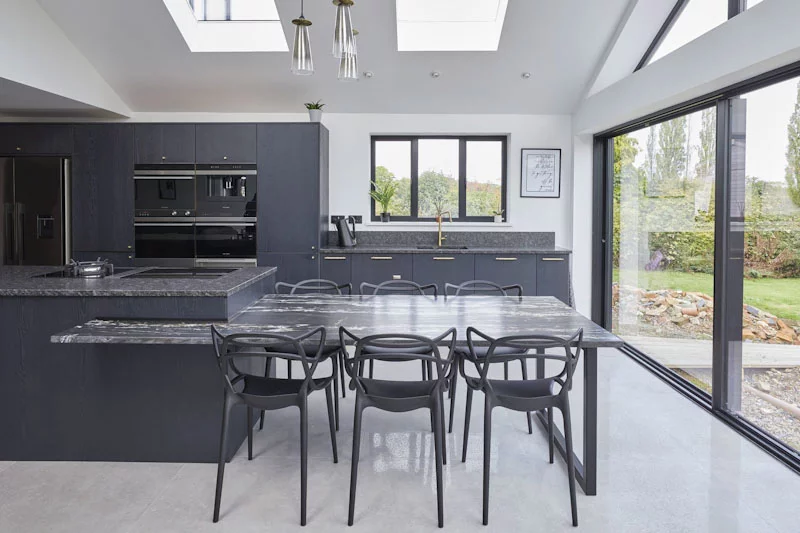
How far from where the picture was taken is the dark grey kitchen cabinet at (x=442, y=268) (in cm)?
582

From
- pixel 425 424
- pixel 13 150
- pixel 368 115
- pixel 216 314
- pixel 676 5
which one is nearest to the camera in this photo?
pixel 216 314

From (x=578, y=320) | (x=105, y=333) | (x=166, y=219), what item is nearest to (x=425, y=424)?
(x=578, y=320)

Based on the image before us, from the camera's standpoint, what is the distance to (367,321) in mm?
2988

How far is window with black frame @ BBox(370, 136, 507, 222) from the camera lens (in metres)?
6.46

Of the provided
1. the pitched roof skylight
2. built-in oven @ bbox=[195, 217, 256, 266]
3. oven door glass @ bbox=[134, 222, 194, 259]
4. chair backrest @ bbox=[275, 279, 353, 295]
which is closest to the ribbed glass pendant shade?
chair backrest @ bbox=[275, 279, 353, 295]

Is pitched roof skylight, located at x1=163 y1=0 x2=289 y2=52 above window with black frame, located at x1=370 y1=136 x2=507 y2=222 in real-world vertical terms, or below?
above

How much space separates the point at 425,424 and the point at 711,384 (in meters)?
1.97

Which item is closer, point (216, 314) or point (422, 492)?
point (422, 492)

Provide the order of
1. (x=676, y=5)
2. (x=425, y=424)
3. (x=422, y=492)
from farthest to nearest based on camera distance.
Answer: (x=676, y=5)
(x=425, y=424)
(x=422, y=492)

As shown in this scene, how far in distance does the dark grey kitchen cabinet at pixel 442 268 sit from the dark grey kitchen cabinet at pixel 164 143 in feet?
8.21

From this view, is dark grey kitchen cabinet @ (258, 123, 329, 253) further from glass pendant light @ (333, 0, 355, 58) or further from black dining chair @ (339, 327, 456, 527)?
black dining chair @ (339, 327, 456, 527)

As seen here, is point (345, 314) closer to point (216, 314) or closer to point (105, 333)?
point (216, 314)

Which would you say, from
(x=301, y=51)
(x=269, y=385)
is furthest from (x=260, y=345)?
(x=301, y=51)

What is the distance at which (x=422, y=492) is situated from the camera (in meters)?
2.68
